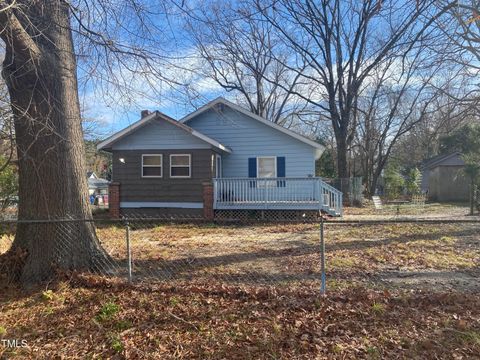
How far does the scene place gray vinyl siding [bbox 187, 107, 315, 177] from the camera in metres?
16.1

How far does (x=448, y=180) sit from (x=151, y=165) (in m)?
23.2

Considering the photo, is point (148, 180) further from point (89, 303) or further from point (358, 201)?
point (358, 201)

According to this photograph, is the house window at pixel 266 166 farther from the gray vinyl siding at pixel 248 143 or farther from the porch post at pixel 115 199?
the porch post at pixel 115 199

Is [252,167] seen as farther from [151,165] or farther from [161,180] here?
[151,165]

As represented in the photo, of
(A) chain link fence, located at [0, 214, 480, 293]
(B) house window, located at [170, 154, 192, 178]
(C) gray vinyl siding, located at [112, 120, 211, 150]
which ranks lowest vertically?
(A) chain link fence, located at [0, 214, 480, 293]

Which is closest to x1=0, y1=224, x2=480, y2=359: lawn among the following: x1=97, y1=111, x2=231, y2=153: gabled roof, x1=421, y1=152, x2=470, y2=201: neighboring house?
x1=97, y1=111, x2=231, y2=153: gabled roof

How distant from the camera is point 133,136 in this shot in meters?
15.0

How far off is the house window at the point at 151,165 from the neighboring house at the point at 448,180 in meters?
22.3

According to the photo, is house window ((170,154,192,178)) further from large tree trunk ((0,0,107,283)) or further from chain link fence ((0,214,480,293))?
large tree trunk ((0,0,107,283))

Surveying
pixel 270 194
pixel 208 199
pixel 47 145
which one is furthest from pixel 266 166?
pixel 47 145

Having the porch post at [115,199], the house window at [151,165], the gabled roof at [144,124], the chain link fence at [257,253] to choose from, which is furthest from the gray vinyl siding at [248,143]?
the chain link fence at [257,253]

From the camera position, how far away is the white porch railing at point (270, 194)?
1395 cm

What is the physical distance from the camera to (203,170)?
47.8 ft

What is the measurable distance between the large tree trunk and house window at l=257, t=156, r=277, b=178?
37.7 feet
